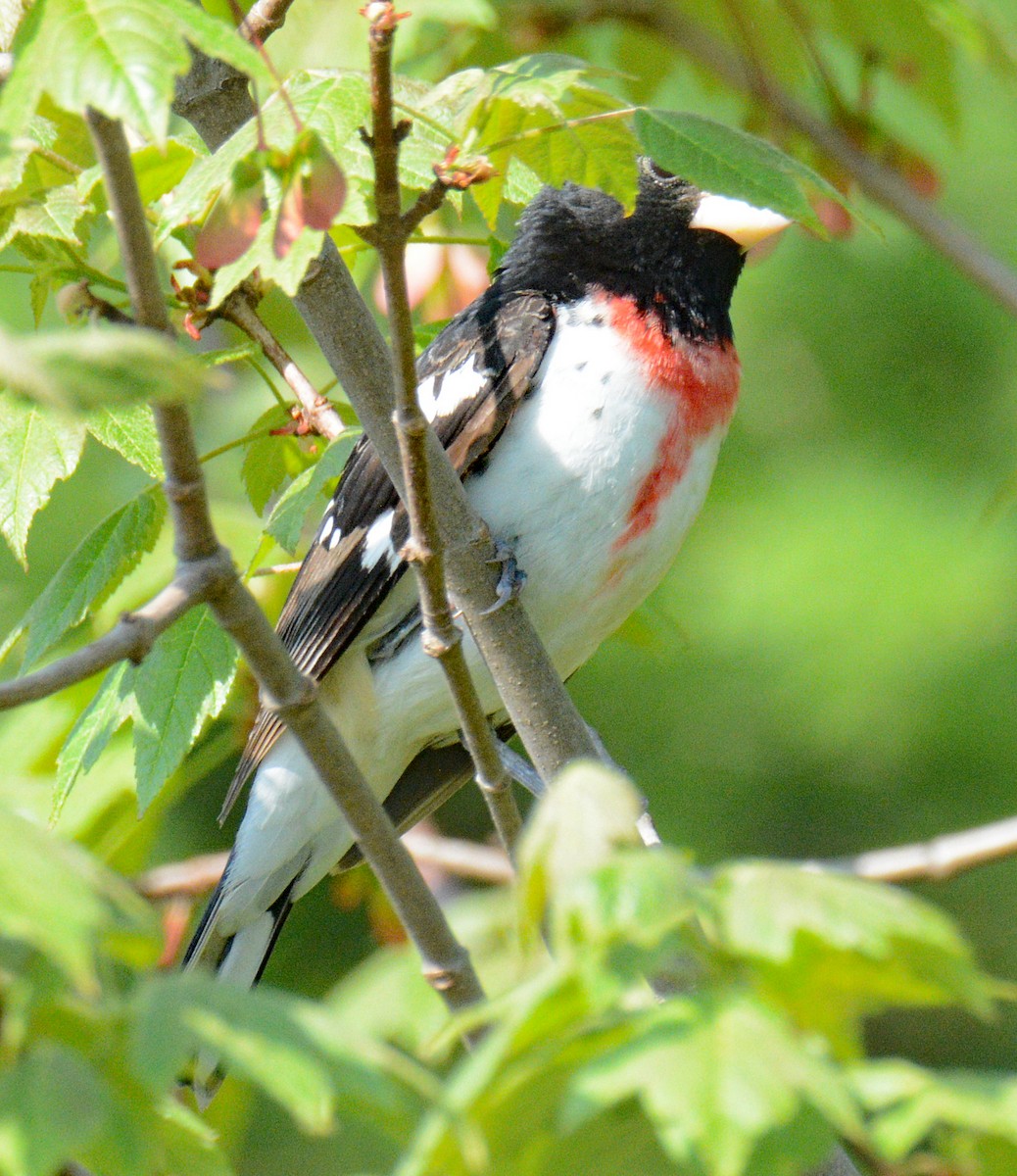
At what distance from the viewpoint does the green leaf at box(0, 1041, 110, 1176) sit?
0.77 metres

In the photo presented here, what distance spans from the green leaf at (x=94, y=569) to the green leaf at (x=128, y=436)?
0.17ft

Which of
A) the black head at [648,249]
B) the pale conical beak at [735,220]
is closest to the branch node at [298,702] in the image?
the black head at [648,249]

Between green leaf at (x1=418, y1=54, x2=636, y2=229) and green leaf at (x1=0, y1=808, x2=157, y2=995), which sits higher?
green leaf at (x1=418, y1=54, x2=636, y2=229)

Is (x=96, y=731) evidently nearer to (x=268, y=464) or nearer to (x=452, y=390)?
(x=268, y=464)

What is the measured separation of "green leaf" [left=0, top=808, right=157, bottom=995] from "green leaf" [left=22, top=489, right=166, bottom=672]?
3.01ft

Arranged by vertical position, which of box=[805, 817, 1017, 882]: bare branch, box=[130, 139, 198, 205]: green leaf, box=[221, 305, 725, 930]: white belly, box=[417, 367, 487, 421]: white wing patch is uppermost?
box=[130, 139, 198, 205]: green leaf

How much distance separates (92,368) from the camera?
75 centimetres

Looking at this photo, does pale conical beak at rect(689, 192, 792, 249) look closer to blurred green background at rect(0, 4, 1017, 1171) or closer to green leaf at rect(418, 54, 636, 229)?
green leaf at rect(418, 54, 636, 229)

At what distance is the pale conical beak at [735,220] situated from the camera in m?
2.43

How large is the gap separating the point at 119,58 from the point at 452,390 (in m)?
1.20

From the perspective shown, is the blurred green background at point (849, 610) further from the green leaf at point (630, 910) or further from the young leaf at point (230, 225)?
the green leaf at point (630, 910)

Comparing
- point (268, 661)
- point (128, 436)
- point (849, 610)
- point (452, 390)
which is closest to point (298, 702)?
point (268, 661)

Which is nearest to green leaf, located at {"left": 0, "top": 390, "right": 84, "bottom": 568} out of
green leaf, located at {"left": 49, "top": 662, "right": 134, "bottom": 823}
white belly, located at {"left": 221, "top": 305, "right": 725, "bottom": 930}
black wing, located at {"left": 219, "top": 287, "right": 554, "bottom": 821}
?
green leaf, located at {"left": 49, "top": 662, "right": 134, "bottom": 823}

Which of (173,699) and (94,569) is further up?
(94,569)
